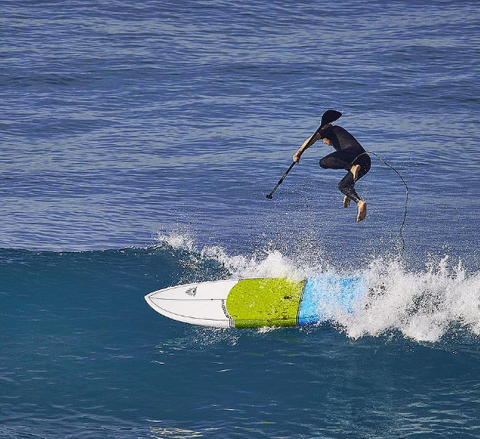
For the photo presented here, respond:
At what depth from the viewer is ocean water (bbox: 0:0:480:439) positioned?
10695mm

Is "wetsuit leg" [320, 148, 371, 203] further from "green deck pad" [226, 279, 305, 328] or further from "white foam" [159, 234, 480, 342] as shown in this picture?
"green deck pad" [226, 279, 305, 328]

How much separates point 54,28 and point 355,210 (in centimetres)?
1988

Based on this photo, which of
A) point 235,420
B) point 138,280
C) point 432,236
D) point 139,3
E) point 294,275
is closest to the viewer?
point 235,420

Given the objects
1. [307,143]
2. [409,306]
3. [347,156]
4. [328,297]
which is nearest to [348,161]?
[347,156]

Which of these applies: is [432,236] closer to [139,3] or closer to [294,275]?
[294,275]

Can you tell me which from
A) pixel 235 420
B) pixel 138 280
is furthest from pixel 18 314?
pixel 235 420

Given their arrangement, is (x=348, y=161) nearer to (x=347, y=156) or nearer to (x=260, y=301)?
(x=347, y=156)

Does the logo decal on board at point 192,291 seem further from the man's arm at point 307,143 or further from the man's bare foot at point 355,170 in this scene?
the man's bare foot at point 355,170

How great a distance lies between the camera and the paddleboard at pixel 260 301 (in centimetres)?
1238

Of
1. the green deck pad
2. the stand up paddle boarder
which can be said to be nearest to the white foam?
the green deck pad

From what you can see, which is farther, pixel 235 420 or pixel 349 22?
pixel 349 22

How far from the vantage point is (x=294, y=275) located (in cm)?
1319

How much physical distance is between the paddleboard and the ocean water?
0.20m

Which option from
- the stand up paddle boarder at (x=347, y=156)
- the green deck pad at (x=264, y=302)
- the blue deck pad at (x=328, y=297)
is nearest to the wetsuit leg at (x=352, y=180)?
the stand up paddle boarder at (x=347, y=156)
